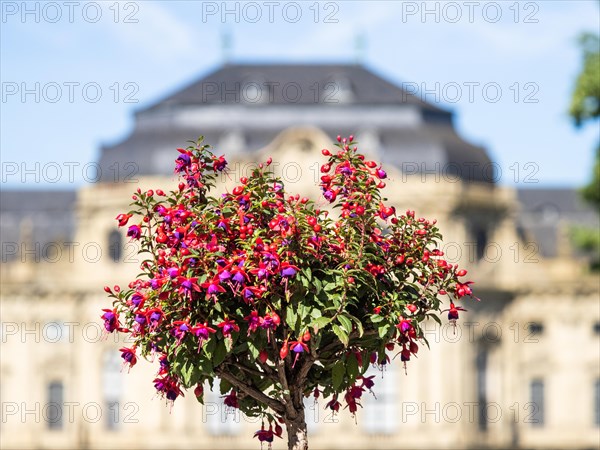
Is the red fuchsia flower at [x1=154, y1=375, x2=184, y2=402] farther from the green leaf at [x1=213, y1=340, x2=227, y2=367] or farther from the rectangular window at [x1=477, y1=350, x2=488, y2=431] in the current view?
the rectangular window at [x1=477, y1=350, x2=488, y2=431]

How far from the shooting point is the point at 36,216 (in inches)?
3558

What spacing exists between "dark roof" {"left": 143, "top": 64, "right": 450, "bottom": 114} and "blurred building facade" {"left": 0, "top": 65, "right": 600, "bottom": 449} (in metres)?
0.08

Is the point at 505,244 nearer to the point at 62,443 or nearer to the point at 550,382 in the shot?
the point at 550,382

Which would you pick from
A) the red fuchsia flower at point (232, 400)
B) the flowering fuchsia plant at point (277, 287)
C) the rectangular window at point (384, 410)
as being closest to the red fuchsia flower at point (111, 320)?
the flowering fuchsia plant at point (277, 287)

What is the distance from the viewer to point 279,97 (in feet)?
262

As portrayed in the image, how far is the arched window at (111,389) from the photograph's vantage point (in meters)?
78.2

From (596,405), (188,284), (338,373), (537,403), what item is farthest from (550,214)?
(188,284)

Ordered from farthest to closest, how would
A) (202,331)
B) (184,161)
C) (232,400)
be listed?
(232,400) < (184,161) < (202,331)

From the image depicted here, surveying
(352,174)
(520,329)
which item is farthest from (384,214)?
(520,329)

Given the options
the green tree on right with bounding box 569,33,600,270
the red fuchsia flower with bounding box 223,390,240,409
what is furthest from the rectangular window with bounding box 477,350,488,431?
the red fuchsia flower with bounding box 223,390,240,409

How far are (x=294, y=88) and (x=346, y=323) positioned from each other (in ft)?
210

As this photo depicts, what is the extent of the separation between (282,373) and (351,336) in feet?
2.72

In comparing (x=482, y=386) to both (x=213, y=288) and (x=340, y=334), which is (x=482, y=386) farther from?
(x=213, y=288)

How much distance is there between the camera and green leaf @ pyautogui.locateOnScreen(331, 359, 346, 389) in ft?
56.8
